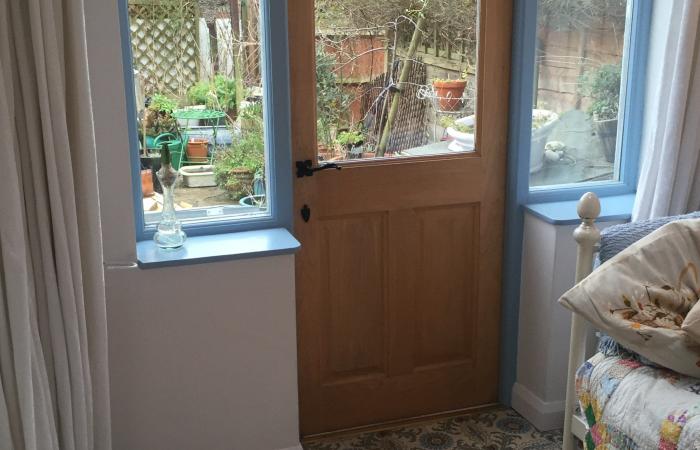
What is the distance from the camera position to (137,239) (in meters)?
2.71

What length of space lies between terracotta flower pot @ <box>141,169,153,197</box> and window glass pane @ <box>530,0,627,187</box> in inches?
53.7

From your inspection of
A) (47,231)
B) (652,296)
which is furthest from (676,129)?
(47,231)

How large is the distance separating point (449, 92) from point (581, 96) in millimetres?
536

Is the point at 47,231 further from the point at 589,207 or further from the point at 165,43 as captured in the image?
the point at 589,207

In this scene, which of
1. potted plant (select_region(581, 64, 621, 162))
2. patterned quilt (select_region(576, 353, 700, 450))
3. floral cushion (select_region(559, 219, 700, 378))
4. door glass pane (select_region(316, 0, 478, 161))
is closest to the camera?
patterned quilt (select_region(576, 353, 700, 450))

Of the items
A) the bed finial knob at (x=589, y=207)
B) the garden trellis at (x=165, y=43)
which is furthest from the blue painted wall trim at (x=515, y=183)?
the garden trellis at (x=165, y=43)

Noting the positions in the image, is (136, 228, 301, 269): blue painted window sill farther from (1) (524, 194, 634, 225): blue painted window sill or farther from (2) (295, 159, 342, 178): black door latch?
(1) (524, 194, 634, 225): blue painted window sill

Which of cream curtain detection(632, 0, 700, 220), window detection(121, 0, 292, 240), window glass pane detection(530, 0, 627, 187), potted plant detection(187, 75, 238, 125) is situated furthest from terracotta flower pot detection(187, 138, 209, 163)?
cream curtain detection(632, 0, 700, 220)

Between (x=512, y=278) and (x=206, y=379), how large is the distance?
3.93 ft

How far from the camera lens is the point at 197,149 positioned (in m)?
2.74

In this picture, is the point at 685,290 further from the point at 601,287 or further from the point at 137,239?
the point at 137,239

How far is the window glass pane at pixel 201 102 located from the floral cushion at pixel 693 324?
54.8 inches

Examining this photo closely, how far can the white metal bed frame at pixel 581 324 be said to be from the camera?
A: 94.9 inches

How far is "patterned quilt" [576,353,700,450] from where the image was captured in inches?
77.2
